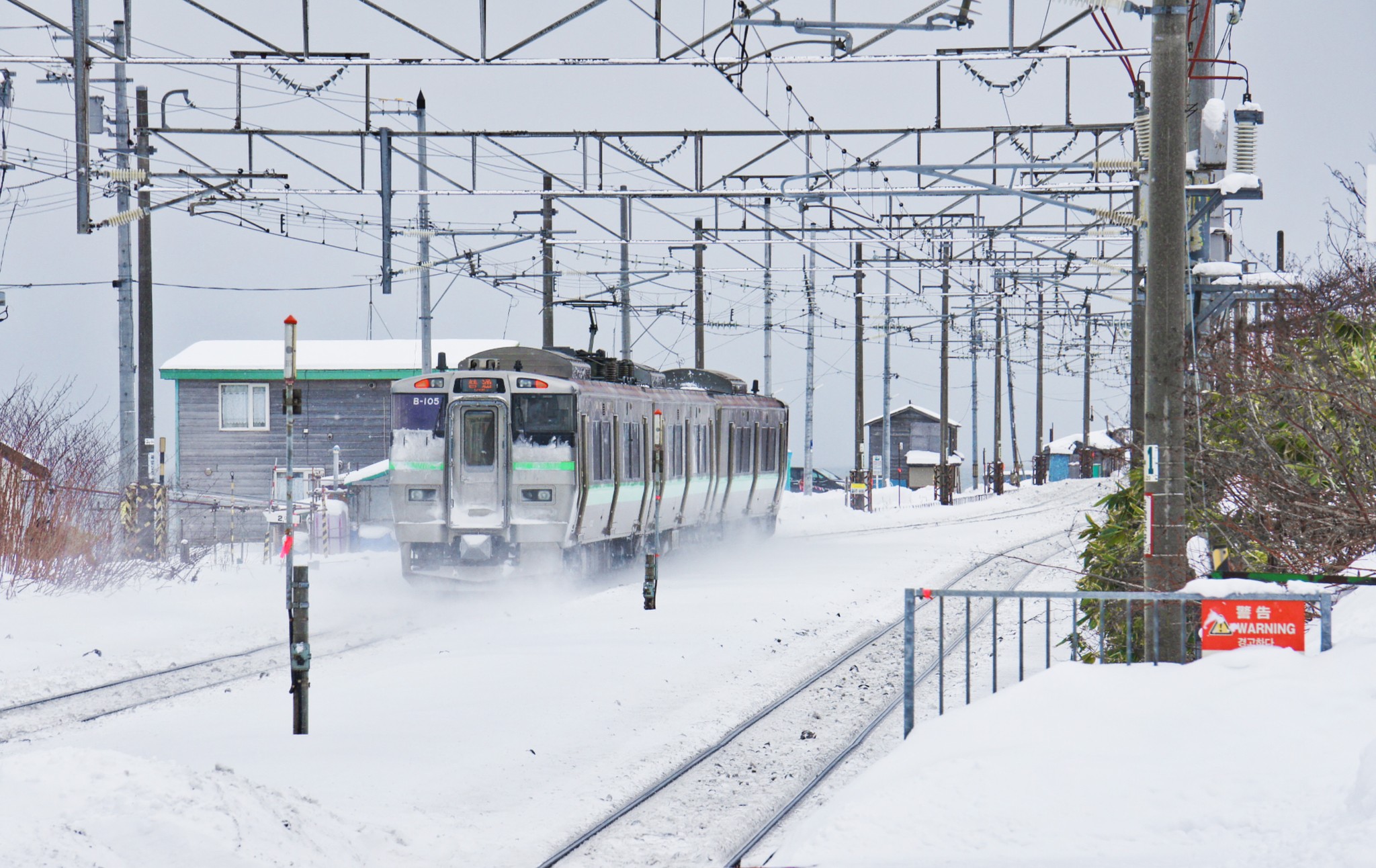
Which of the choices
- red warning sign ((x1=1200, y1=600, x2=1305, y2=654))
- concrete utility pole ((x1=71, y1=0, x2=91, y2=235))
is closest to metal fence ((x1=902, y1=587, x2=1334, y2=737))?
red warning sign ((x1=1200, y1=600, x2=1305, y2=654))

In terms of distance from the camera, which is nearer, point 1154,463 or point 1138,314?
point 1154,463

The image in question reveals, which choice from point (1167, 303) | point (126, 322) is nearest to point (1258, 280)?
point (1167, 303)

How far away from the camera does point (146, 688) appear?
13469mm

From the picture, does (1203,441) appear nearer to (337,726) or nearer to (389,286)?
(337,726)

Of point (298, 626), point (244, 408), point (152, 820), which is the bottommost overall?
point (152, 820)

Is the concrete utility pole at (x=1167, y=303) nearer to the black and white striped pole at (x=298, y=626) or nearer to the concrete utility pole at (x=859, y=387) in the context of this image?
the black and white striped pole at (x=298, y=626)

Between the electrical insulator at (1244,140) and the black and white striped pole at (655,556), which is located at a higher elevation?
the electrical insulator at (1244,140)

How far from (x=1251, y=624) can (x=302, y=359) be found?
115 feet

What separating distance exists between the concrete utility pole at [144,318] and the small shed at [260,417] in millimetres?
14166

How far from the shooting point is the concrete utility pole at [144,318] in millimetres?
23641

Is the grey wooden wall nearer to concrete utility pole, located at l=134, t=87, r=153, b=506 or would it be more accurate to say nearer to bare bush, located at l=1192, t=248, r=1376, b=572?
concrete utility pole, located at l=134, t=87, r=153, b=506

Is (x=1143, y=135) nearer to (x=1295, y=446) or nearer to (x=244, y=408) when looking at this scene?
(x=1295, y=446)


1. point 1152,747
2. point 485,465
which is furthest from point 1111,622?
point 485,465

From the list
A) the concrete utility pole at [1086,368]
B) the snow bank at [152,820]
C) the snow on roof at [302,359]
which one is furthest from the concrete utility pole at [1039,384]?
the snow bank at [152,820]
